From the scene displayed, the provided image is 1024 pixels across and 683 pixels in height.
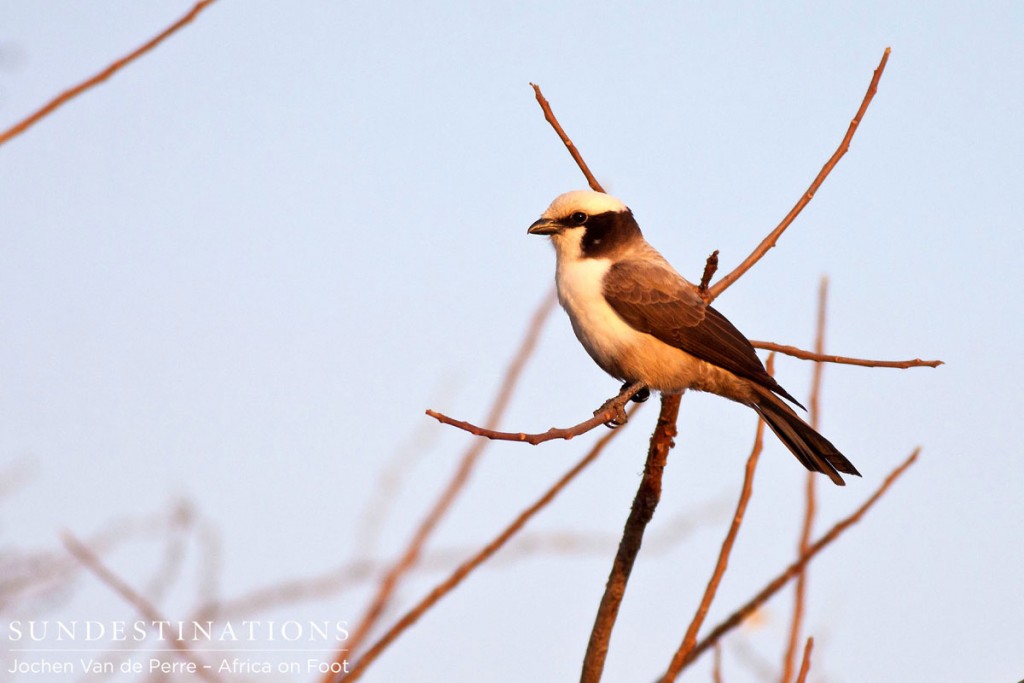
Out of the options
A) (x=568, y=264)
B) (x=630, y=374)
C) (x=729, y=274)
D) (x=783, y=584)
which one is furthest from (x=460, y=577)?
(x=568, y=264)

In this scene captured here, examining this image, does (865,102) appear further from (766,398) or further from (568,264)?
(568,264)

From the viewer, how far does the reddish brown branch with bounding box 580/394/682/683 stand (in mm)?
3164

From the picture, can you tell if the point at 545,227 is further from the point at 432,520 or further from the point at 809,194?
the point at 432,520

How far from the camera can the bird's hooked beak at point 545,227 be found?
20.2 ft

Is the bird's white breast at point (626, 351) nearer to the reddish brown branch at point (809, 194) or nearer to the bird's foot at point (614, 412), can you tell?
the bird's foot at point (614, 412)

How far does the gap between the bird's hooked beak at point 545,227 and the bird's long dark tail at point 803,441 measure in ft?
4.95

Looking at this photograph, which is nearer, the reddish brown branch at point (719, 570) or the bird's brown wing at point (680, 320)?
the reddish brown branch at point (719, 570)

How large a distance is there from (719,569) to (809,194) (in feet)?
6.57

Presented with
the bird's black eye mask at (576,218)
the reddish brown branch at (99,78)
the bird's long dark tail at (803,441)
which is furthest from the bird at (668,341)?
the reddish brown branch at (99,78)

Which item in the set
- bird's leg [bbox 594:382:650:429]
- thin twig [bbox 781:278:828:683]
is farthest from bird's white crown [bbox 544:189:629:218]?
thin twig [bbox 781:278:828:683]

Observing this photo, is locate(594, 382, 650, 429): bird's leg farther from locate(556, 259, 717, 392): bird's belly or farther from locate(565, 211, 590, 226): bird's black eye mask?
locate(565, 211, 590, 226): bird's black eye mask

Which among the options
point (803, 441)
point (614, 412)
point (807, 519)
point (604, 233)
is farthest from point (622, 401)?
point (807, 519)

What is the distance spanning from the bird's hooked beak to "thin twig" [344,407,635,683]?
3610 millimetres

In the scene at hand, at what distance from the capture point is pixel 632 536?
3879mm
